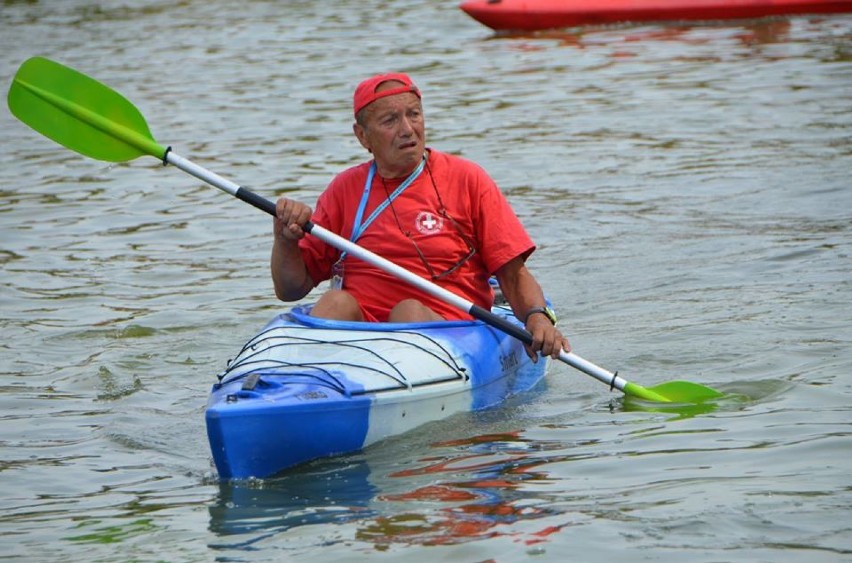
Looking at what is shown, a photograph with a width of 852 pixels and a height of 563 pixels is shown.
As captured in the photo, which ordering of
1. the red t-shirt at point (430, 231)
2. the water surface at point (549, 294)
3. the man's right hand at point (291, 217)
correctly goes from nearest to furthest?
the water surface at point (549, 294) → the man's right hand at point (291, 217) → the red t-shirt at point (430, 231)

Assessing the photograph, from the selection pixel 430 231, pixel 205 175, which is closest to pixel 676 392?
pixel 430 231

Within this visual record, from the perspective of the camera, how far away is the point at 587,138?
1238 cm

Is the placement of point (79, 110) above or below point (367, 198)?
above

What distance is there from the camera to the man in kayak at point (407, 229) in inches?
226

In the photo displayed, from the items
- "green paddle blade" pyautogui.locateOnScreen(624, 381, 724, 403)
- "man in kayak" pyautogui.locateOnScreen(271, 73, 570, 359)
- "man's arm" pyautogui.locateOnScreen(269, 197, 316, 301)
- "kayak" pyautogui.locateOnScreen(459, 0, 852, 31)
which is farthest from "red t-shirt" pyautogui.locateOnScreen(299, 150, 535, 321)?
"kayak" pyautogui.locateOnScreen(459, 0, 852, 31)

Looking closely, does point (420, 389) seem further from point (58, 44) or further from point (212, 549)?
point (58, 44)

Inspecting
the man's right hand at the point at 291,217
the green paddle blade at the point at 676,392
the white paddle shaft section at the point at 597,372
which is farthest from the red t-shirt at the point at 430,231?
the green paddle blade at the point at 676,392

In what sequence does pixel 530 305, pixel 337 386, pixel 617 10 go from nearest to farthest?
pixel 337 386, pixel 530 305, pixel 617 10

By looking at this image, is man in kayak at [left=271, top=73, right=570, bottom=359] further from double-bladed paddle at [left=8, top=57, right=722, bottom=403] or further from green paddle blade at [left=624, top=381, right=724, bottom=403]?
double-bladed paddle at [left=8, top=57, right=722, bottom=403]

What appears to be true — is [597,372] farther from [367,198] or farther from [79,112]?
[79,112]

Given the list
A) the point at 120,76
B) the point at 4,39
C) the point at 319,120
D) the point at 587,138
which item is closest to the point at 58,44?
the point at 4,39

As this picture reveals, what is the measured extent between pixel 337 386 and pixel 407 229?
968 millimetres

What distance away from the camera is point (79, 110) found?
6410 mm

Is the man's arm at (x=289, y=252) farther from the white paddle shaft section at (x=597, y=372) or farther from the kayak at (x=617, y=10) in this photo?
the kayak at (x=617, y=10)
